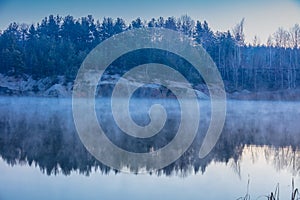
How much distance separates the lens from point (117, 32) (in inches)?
1380

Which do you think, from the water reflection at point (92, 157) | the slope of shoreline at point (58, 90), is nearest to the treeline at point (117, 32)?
the slope of shoreline at point (58, 90)

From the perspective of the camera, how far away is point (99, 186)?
17.7 ft

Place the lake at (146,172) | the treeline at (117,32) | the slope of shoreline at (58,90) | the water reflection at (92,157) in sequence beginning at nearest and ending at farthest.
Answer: the lake at (146,172), the water reflection at (92,157), the slope of shoreline at (58,90), the treeline at (117,32)

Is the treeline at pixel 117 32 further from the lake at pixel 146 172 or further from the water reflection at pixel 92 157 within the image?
the lake at pixel 146 172

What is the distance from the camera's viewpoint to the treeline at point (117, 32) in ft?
95.8

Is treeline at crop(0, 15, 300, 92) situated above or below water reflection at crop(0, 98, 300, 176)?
above

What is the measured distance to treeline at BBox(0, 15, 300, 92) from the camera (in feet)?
95.8

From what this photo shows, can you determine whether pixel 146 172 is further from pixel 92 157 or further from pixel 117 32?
pixel 117 32

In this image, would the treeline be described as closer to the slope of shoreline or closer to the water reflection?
the slope of shoreline

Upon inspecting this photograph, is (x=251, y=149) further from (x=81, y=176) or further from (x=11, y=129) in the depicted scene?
(x=11, y=129)

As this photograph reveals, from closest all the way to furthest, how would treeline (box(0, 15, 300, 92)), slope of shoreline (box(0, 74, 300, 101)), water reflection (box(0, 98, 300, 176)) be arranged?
water reflection (box(0, 98, 300, 176)), slope of shoreline (box(0, 74, 300, 101)), treeline (box(0, 15, 300, 92))

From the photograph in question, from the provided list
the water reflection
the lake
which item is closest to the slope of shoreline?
the water reflection

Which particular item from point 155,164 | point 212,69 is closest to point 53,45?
point 212,69

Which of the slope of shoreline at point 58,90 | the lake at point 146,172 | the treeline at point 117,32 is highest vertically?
the treeline at point 117,32
